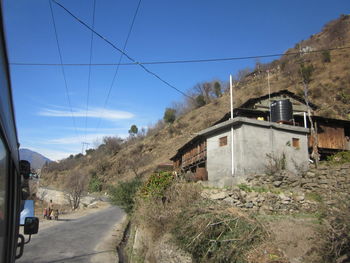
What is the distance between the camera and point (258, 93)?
205 feet

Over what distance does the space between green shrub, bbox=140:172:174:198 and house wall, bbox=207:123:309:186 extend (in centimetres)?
573

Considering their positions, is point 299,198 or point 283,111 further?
point 283,111

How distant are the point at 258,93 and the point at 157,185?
54.2 metres

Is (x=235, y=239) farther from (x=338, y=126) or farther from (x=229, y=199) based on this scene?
(x=338, y=126)

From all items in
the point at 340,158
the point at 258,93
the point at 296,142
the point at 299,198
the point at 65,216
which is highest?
the point at 258,93

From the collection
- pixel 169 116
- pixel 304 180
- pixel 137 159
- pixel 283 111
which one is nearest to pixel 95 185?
pixel 137 159

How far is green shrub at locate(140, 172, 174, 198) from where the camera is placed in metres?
11.7

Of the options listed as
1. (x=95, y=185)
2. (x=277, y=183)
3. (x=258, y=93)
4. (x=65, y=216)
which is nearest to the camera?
(x=277, y=183)

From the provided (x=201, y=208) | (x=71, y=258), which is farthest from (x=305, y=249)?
(x=71, y=258)

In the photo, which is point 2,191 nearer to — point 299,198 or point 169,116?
point 299,198

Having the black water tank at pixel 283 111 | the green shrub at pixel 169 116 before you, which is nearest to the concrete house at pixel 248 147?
the black water tank at pixel 283 111

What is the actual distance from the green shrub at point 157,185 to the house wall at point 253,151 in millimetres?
5725

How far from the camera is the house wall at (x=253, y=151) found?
724 inches

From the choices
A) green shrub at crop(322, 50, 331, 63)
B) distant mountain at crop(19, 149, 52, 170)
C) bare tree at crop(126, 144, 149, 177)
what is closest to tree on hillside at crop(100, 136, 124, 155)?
bare tree at crop(126, 144, 149, 177)
